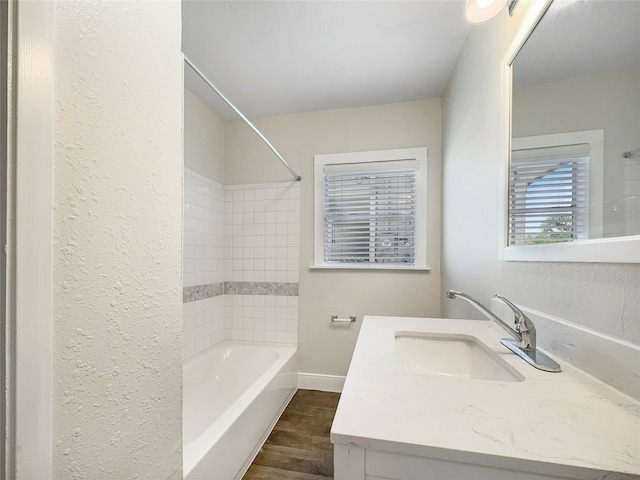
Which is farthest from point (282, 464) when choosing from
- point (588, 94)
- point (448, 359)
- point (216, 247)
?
point (588, 94)

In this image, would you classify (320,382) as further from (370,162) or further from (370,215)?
(370,162)

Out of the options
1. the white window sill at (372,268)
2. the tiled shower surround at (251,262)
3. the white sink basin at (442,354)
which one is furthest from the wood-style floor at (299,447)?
the white window sill at (372,268)

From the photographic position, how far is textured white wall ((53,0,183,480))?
47 centimetres

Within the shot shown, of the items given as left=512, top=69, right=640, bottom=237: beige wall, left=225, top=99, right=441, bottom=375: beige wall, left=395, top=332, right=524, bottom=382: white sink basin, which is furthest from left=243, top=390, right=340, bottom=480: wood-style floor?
left=512, top=69, right=640, bottom=237: beige wall

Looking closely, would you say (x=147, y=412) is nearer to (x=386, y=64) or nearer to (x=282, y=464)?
(x=282, y=464)

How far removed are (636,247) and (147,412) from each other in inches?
44.2

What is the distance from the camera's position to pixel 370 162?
7.30 feet

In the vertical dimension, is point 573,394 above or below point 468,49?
below

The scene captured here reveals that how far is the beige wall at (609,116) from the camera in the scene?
0.56 m

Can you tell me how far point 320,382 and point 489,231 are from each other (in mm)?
1785

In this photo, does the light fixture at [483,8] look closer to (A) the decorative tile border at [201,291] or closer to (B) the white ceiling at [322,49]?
(B) the white ceiling at [322,49]

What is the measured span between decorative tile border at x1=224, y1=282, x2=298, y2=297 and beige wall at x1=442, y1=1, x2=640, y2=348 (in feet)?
4.06

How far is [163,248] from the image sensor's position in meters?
0.70

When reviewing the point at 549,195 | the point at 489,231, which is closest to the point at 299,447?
the point at 489,231
